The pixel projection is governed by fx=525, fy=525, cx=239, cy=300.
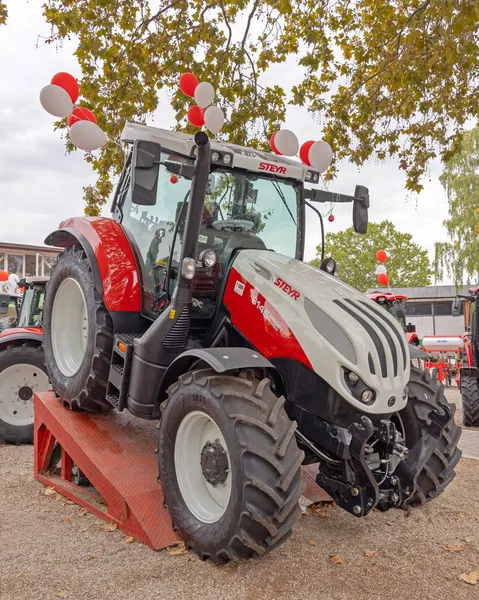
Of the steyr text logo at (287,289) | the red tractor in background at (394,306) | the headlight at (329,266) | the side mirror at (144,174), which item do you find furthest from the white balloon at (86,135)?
the red tractor in background at (394,306)

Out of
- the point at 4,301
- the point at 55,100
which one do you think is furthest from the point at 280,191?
the point at 4,301

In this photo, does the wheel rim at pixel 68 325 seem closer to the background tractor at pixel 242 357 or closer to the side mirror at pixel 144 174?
the background tractor at pixel 242 357

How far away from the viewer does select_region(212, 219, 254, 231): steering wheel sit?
3.91 meters

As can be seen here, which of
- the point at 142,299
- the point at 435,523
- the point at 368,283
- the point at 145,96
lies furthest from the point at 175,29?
the point at 368,283

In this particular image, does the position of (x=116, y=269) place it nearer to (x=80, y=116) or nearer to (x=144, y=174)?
(x=144, y=174)

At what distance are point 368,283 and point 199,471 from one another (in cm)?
3715

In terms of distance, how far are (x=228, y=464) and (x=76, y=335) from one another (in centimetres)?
249

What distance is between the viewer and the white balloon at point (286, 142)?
187 inches

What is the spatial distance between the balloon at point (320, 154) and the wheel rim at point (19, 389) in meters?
4.24

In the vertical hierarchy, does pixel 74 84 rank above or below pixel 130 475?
above

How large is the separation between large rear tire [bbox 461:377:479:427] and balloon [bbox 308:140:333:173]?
554 cm

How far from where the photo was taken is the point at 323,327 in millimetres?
3131

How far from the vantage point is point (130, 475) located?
3.56 meters

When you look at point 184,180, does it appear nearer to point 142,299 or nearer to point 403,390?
point 142,299
